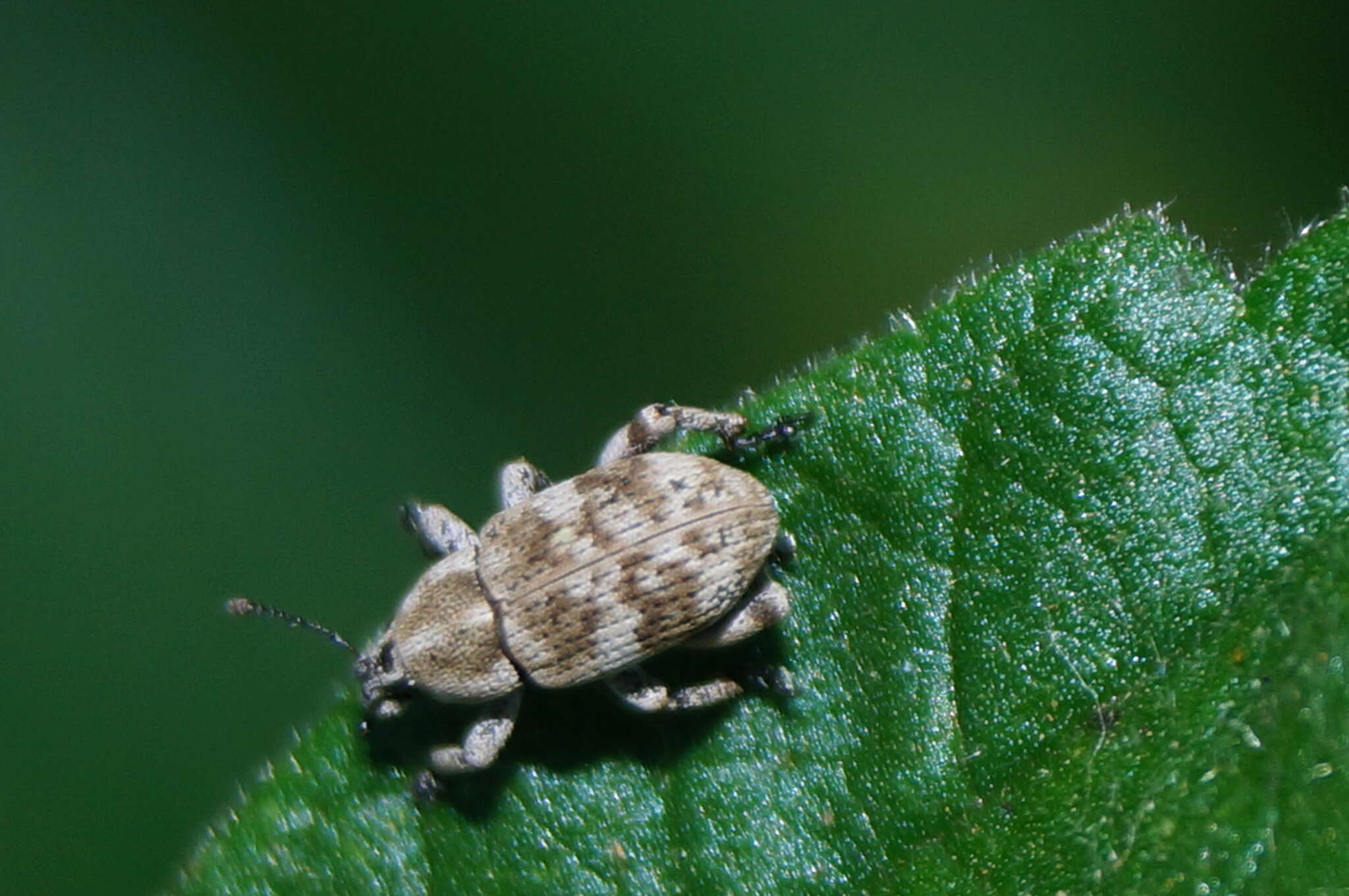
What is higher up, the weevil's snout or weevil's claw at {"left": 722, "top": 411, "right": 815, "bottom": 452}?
weevil's claw at {"left": 722, "top": 411, "right": 815, "bottom": 452}

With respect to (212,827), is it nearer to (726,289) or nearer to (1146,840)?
(1146,840)

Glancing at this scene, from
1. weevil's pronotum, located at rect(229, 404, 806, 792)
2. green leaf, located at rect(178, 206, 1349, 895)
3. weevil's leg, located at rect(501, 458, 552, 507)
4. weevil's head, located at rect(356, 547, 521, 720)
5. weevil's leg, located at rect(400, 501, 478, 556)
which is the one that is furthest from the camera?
weevil's leg, located at rect(400, 501, 478, 556)

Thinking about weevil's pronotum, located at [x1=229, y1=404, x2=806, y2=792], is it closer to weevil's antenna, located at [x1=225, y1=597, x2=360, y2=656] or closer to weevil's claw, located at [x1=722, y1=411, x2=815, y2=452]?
weevil's claw, located at [x1=722, y1=411, x2=815, y2=452]

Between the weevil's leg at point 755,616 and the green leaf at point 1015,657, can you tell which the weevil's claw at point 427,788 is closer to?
the green leaf at point 1015,657

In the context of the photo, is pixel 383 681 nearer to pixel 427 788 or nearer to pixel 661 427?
pixel 427 788

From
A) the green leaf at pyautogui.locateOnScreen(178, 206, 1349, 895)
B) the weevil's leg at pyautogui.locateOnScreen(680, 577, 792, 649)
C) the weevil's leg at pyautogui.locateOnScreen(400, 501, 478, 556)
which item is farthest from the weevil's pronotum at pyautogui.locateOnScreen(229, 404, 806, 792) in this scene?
the weevil's leg at pyautogui.locateOnScreen(400, 501, 478, 556)

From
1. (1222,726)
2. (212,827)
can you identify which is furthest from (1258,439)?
(212,827)
